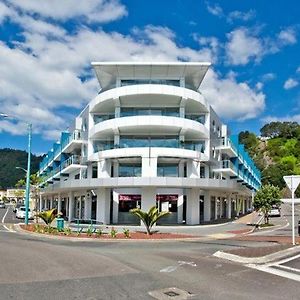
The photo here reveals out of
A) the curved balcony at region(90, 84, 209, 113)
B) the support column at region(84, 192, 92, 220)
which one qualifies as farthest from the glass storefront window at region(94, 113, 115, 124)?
the support column at region(84, 192, 92, 220)

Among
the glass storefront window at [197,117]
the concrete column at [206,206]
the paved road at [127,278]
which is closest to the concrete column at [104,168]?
the glass storefront window at [197,117]

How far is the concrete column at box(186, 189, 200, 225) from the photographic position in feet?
130

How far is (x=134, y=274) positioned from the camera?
35.4 feet

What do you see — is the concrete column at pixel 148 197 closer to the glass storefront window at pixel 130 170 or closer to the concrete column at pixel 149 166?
the concrete column at pixel 149 166

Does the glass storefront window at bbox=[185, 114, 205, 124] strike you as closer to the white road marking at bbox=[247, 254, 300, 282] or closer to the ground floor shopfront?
the ground floor shopfront

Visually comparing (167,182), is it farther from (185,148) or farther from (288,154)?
(288,154)

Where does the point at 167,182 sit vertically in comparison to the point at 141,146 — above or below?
below

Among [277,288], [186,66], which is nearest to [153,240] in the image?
[277,288]

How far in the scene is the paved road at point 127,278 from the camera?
27.8 ft

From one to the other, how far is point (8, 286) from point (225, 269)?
6124 mm

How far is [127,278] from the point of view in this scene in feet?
33.4

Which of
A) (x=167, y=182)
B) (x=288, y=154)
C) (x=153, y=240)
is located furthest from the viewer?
(x=288, y=154)

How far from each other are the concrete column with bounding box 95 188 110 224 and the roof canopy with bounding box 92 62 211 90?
12.1 metres

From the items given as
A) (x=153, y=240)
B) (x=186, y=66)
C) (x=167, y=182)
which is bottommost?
(x=153, y=240)
